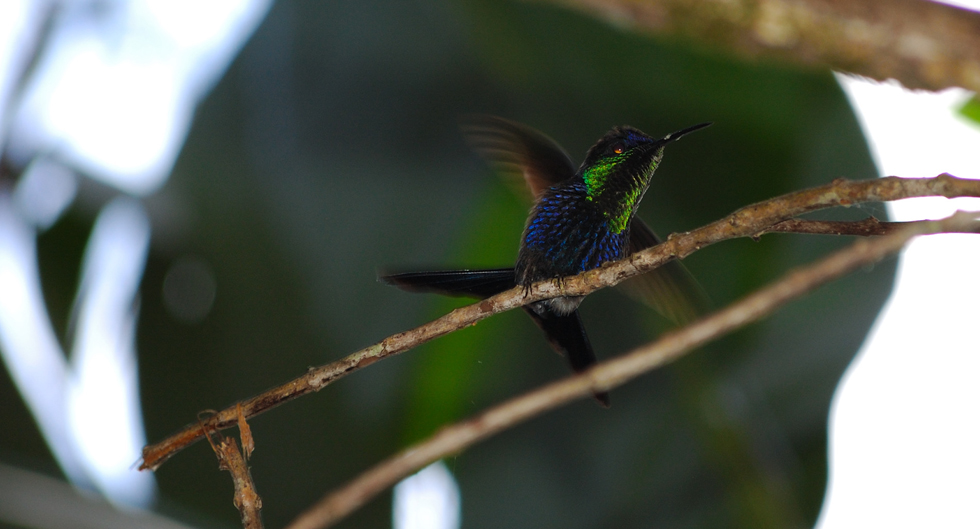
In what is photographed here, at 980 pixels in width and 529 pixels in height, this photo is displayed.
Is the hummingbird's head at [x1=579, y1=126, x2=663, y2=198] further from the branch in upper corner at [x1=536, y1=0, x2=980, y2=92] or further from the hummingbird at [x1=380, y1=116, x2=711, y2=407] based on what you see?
the branch in upper corner at [x1=536, y1=0, x2=980, y2=92]

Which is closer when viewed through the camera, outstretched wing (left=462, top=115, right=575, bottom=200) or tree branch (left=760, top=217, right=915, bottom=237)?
tree branch (left=760, top=217, right=915, bottom=237)

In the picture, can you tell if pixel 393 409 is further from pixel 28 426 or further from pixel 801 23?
pixel 801 23

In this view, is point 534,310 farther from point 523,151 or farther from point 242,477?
point 242,477

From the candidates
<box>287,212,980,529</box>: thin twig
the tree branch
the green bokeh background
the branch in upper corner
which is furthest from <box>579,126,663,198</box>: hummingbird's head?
<box>287,212,980,529</box>: thin twig

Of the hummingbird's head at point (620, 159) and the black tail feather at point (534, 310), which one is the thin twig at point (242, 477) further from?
the hummingbird's head at point (620, 159)

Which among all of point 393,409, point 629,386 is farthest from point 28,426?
point 629,386

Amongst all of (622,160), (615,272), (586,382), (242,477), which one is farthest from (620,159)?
(586,382)
